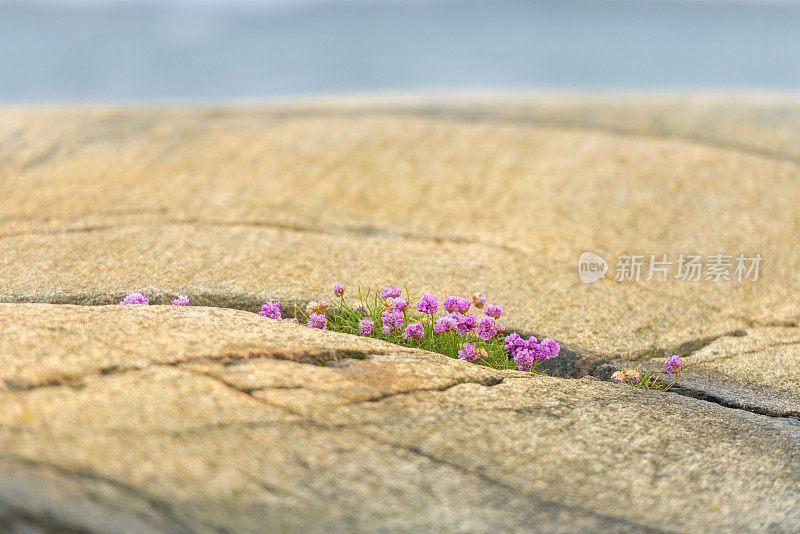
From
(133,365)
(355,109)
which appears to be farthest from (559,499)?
(355,109)

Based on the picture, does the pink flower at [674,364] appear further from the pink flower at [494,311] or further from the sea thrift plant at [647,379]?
the pink flower at [494,311]

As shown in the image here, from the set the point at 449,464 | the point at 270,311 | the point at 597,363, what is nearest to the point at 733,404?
the point at 597,363

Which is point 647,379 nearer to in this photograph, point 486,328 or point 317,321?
point 486,328

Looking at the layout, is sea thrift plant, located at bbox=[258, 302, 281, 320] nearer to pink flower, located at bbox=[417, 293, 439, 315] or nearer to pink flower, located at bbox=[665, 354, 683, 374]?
pink flower, located at bbox=[417, 293, 439, 315]

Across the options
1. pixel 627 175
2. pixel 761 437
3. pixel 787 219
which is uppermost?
pixel 627 175

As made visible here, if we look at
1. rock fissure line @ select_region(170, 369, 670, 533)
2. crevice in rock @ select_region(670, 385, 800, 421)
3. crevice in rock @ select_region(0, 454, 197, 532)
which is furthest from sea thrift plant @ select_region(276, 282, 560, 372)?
crevice in rock @ select_region(0, 454, 197, 532)

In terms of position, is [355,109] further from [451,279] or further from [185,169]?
[451,279]
